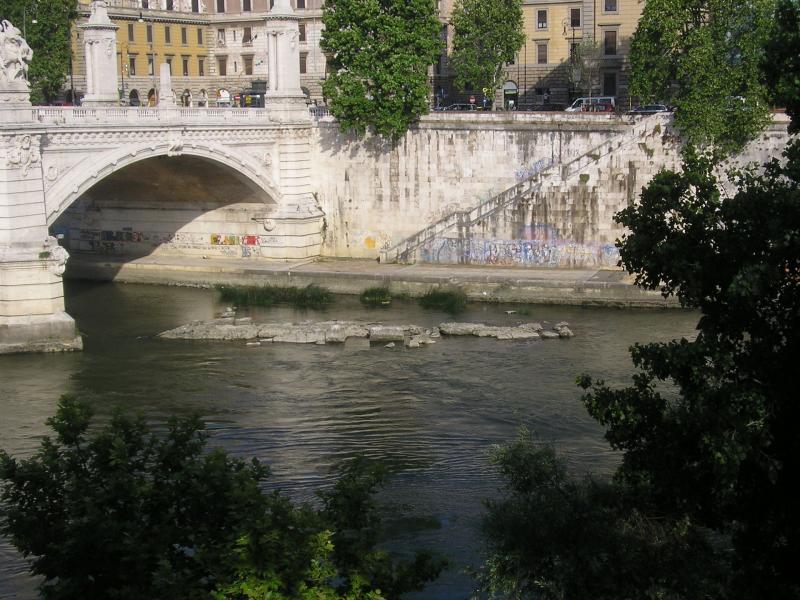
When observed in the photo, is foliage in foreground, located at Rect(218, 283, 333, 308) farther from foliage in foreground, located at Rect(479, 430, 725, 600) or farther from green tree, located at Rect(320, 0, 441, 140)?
foliage in foreground, located at Rect(479, 430, 725, 600)

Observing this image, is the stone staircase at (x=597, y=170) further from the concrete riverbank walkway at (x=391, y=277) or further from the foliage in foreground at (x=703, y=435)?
the foliage in foreground at (x=703, y=435)

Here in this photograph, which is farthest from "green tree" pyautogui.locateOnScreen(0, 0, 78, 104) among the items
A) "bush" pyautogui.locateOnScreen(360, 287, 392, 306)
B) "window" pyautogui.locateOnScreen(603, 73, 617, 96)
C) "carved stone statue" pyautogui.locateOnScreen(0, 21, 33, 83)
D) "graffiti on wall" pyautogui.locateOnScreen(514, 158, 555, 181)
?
"window" pyautogui.locateOnScreen(603, 73, 617, 96)

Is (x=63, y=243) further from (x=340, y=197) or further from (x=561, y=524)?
(x=561, y=524)

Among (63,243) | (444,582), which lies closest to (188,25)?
(63,243)

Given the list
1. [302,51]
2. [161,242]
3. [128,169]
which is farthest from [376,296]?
[302,51]

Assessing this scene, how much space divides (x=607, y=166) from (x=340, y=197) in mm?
9345

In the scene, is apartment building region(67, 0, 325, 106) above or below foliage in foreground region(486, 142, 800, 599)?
above

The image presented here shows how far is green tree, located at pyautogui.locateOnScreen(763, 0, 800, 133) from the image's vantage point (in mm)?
10625

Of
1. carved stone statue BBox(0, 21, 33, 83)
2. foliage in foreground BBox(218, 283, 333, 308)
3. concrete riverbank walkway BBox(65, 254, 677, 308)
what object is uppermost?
carved stone statue BBox(0, 21, 33, 83)

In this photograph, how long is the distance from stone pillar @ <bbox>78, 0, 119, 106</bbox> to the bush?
29.4 ft

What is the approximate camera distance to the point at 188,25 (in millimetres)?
57750

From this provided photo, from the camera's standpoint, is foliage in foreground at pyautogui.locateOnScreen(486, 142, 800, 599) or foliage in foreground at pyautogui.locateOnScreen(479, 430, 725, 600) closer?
foliage in foreground at pyautogui.locateOnScreen(486, 142, 800, 599)

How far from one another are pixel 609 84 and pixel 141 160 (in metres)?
21.7

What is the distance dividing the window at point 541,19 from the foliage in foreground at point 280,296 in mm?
18216
